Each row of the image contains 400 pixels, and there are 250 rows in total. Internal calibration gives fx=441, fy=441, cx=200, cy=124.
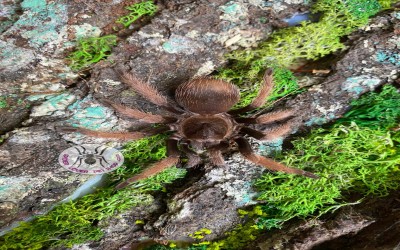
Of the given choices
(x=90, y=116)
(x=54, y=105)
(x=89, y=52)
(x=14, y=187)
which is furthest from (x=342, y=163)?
(x=14, y=187)

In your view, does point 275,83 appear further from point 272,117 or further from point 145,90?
point 145,90

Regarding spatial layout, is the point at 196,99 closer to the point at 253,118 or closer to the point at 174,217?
the point at 253,118

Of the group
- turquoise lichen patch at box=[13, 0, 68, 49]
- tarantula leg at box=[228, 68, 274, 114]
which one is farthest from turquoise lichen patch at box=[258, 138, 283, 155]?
turquoise lichen patch at box=[13, 0, 68, 49]

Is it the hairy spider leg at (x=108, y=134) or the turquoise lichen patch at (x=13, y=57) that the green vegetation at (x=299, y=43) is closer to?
the hairy spider leg at (x=108, y=134)

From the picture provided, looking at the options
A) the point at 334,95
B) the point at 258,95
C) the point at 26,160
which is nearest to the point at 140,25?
the point at 258,95

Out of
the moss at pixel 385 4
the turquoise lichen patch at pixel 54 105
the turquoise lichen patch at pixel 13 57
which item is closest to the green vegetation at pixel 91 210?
the turquoise lichen patch at pixel 54 105

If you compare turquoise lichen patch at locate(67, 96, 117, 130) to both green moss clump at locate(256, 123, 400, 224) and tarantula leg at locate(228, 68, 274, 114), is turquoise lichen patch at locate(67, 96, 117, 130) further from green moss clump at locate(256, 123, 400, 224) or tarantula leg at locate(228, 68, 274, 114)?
green moss clump at locate(256, 123, 400, 224)
